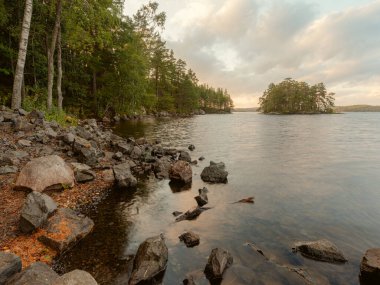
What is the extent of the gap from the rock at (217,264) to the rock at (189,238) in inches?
42.7

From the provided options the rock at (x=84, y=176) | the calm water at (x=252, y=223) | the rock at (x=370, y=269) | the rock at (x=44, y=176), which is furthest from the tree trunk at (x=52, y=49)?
the rock at (x=370, y=269)

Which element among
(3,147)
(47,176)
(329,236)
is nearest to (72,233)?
(47,176)

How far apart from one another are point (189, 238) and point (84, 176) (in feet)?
20.8

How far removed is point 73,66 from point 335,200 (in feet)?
130

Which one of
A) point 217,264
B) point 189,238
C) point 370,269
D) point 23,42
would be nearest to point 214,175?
point 189,238

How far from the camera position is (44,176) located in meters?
9.84

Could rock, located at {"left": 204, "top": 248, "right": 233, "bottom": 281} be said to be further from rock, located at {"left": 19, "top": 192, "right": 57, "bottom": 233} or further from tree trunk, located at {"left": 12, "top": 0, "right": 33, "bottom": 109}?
tree trunk, located at {"left": 12, "top": 0, "right": 33, "bottom": 109}

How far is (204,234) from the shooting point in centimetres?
858

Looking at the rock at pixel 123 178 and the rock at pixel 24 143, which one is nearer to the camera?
the rock at pixel 123 178

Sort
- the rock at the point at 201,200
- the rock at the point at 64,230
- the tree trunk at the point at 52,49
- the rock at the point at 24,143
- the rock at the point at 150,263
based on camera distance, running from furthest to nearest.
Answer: the tree trunk at the point at 52,49 → the rock at the point at 24,143 → the rock at the point at 201,200 → the rock at the point at 64,230 → the rock at the point at 150,263

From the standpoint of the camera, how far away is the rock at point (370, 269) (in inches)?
→ 246

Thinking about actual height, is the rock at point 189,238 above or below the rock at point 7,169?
below

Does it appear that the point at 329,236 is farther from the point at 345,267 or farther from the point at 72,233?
the point at 72,233

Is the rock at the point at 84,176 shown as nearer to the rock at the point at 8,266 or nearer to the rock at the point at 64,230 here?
the rock at the point at 64,230
